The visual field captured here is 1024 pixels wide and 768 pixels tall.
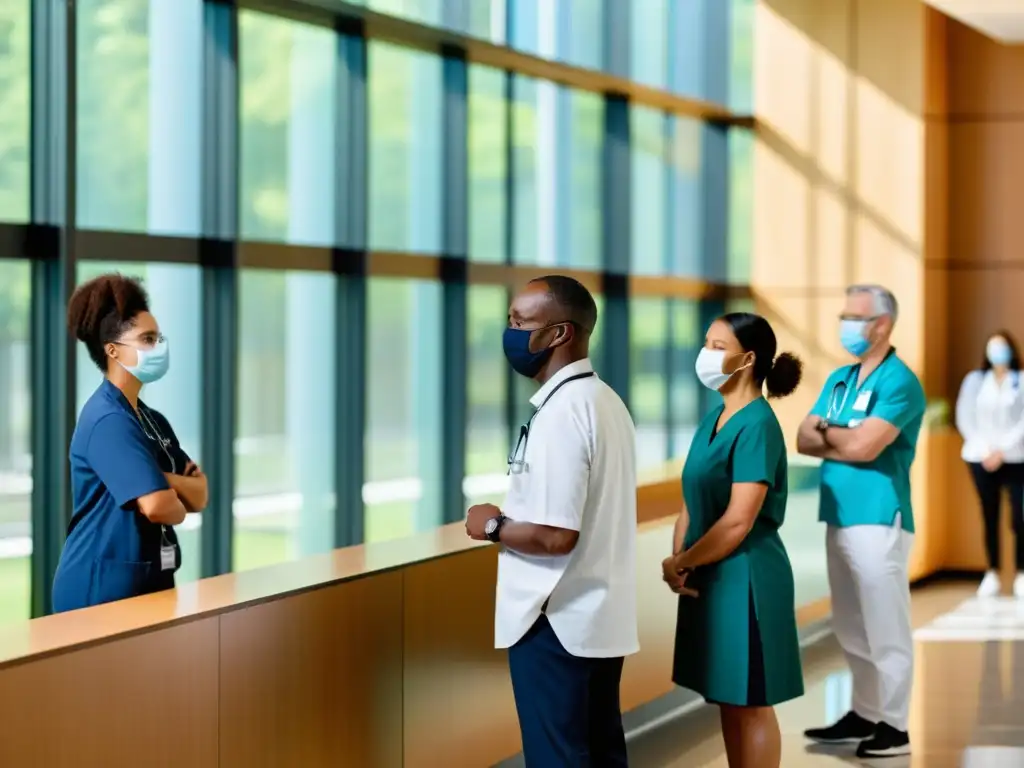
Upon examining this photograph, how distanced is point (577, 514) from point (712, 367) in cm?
117

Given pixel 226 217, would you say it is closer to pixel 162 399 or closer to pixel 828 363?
pixel 162 399

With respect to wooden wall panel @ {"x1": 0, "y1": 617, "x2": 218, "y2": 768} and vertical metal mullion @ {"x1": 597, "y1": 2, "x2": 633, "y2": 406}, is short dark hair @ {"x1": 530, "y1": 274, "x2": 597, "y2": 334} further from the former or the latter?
vertical metal mullion @ {"x1": 597, "y1": 2, "x2": 633, "y2": 406}

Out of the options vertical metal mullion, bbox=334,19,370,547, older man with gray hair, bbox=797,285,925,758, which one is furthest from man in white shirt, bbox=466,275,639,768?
vertical metal mullion, bbox=334,19,370,547

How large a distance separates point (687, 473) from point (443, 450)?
5.63m

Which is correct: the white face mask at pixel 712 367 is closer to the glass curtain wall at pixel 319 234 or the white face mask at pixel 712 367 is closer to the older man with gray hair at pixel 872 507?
the older man with gray hair at pixel 872 507

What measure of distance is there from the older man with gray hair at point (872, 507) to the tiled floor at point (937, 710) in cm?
26

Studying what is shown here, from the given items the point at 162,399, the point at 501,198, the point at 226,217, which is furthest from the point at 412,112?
the point at 162,399

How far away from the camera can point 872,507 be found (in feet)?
18.0

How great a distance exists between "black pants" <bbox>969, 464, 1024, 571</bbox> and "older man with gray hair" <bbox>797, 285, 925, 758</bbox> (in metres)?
5.28

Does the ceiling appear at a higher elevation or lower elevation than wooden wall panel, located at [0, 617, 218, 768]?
higher

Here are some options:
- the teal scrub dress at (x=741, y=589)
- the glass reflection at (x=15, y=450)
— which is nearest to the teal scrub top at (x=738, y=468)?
the teal scrub dress at (x=741, y=589)

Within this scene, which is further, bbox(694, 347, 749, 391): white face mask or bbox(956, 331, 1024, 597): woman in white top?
bbox(956, 331, 1024, 597): woman in white top

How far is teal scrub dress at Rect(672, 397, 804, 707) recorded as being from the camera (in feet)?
14.2

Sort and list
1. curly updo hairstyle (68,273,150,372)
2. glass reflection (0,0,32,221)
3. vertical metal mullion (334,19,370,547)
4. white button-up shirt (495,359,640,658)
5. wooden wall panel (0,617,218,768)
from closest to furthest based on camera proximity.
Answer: wooden wall panel (0,617,218,768)
white button-up shirt (495,359,640,658)
curly updo hairstyle (68,273,150,372)
glass reflection (0,0,32,221)
vertical metal mullion (334,19,370,547)
